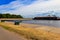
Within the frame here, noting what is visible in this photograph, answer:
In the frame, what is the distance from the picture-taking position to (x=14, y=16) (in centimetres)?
17138

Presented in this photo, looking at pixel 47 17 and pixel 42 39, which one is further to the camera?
pixel 47 17

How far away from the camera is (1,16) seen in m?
155

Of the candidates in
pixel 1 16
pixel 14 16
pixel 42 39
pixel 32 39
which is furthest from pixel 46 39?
pixel 14 16

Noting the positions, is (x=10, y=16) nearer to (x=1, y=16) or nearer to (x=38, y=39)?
(x=1, y=16)

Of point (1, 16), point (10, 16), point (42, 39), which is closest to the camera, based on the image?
point (42, 39)

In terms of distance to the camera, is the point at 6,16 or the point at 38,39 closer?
the point at 38,39

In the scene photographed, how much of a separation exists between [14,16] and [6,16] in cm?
1329

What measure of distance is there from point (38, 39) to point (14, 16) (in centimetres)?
15923

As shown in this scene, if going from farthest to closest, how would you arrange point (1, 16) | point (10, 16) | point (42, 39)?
point (10, 16), point (1, 16), point (42, 39)

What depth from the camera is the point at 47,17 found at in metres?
160

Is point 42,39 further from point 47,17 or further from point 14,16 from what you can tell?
point 14,16

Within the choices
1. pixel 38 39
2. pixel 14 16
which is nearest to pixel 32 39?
pixel 38 39

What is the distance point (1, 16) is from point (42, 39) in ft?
473

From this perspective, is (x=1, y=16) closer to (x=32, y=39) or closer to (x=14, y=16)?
(x=14, y=16)
